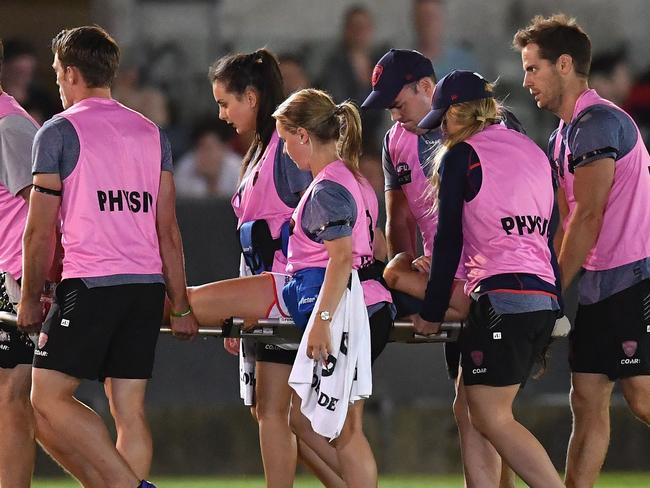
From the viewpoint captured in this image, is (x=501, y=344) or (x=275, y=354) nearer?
(x=501, y=344)

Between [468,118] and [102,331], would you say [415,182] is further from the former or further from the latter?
[102,331]

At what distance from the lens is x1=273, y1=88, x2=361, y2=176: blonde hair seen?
5711mm

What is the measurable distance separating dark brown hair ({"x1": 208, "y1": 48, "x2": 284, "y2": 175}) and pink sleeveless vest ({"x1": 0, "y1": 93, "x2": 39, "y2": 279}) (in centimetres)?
82

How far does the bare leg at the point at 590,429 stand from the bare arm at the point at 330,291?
3.96 feet

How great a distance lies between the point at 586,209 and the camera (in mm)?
5945

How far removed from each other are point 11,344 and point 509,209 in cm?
204

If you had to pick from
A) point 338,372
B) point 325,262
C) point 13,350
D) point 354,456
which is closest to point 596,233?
point 325,262

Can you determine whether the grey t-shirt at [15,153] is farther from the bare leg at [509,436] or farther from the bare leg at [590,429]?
the bare leg at [590,429]

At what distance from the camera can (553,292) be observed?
5750 millimetres

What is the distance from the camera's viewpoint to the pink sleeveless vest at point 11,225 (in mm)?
5969

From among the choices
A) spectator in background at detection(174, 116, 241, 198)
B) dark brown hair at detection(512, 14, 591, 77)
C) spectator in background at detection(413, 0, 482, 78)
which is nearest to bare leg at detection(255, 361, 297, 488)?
dark brown hair at detection(512, 14, 591, 77)

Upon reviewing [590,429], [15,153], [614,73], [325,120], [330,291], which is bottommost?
[590,429]

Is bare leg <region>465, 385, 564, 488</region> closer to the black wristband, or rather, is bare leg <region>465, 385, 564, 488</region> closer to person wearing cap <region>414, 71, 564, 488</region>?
person wearing cap <region>414, 71, 564, 488</region>

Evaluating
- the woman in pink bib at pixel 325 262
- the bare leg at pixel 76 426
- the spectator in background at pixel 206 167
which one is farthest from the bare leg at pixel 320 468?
the spectator in background at pixel 206 167
